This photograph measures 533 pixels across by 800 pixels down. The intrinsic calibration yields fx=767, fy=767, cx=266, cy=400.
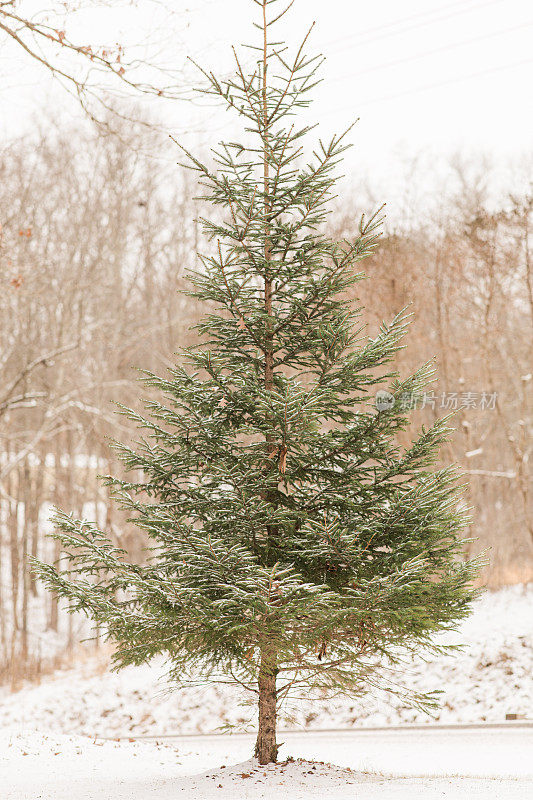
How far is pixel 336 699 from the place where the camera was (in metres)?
13.1

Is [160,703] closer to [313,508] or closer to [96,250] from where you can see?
[313,508]

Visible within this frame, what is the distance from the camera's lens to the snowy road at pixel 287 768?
21.9 ft

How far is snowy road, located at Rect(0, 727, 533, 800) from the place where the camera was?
6.66m

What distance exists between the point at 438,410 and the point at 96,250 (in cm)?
1137

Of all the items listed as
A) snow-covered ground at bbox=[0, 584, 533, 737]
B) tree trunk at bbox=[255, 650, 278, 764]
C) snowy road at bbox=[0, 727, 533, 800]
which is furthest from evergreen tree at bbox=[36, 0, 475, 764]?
snow-covered ground at bbox=[0, 584, 533, 737]

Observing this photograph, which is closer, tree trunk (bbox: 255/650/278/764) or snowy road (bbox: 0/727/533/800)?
snowy road (bbox: 0/727/533/800)

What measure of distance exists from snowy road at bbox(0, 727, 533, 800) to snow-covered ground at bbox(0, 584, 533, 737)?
0.95m

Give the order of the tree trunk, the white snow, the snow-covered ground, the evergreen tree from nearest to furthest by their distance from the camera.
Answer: the evergreen tree < the white snow < the tree trunk < the snow-covered ground

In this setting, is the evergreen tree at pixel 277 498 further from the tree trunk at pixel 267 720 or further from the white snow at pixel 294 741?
the white snow at pixel 294 741

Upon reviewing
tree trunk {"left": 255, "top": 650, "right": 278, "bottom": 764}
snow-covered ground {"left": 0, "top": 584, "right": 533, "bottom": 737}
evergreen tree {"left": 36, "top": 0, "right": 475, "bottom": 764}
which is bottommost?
snow-covered ground {"left": 0, "top": 584, "right": 533, "bottom": 737}

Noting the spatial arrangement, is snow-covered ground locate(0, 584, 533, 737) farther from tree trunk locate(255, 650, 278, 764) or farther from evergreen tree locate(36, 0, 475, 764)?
evergreen tree locate(36, 0, 475, 764)

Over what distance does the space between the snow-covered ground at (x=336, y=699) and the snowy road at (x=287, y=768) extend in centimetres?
95

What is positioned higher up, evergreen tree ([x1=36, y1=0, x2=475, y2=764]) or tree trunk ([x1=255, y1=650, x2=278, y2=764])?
evergreen tree ([x1=36, y1=0, x2=475, y2=764])

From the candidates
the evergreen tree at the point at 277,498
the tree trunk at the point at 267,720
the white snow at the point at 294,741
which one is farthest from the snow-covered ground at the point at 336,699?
the evergreen tree at the point at 277,498
